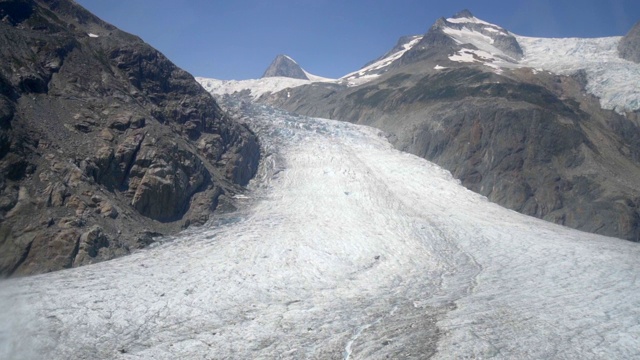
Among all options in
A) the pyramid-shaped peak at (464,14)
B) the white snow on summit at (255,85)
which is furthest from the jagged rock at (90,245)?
the pyramid-shaped peak at (464,14)

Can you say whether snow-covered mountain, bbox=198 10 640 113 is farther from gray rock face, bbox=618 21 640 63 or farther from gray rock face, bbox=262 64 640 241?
gray rock face, bbox=262 64 640 241

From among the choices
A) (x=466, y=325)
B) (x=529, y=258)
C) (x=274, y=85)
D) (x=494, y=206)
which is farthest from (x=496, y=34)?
(x=466, y=325)

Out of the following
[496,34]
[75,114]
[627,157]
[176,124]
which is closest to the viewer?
[75,114]

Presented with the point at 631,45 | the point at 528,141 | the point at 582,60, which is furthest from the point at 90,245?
the point at 631,45

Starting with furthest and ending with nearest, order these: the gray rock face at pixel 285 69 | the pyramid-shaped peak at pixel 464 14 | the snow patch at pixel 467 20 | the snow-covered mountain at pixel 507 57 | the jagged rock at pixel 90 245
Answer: the gray rock face at pixel 285 69
the pyramid-shaped peak at pixel 464 14
the snow patch at pixel 467 20
the snow-covered mountain at pixel 507 57
the jagged rock at pixel 90 245

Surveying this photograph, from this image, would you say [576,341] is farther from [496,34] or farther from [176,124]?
[496,34]

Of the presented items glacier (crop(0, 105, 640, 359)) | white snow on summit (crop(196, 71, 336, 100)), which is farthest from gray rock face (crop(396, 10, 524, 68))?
glacier (crop(0, 105, 640, 359))

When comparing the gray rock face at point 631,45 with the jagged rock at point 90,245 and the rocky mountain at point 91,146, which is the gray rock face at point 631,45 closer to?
the rocky mountain at point 91,146
